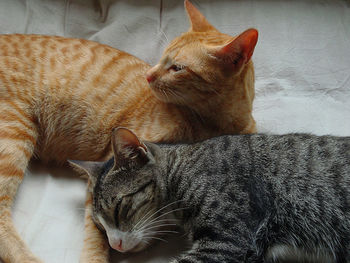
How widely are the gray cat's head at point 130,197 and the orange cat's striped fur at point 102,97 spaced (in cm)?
18

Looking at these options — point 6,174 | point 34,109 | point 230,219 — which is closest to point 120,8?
point 34,109

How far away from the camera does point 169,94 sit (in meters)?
2.04

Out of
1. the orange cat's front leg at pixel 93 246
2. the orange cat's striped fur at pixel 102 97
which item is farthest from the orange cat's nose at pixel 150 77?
the orange cat's front leg at pixel 93 246

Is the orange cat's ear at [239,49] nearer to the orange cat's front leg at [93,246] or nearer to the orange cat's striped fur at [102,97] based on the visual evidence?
the orange cat's striped fur at [102,97]

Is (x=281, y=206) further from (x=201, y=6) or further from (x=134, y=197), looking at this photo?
(x=201, y=6)

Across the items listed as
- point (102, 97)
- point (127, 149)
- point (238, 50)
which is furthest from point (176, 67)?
point (127, 149)

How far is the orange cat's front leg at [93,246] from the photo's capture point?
176 centimetres

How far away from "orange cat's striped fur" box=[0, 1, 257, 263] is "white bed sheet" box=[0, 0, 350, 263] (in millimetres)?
330

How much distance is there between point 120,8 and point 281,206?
5.73 feet

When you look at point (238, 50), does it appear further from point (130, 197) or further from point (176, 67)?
point (130, 197)

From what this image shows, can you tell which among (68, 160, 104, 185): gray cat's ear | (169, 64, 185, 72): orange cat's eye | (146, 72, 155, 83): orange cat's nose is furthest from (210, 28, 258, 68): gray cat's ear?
(68, 160, 104, 185): gray cat's ear

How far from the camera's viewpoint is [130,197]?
1.68m

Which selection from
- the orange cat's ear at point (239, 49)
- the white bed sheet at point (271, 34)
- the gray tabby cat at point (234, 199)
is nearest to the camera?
the gray tabby cat at point (234, 199)

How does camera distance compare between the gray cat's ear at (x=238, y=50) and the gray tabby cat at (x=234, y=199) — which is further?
the gray cat's ear at (x=238, y=50)
